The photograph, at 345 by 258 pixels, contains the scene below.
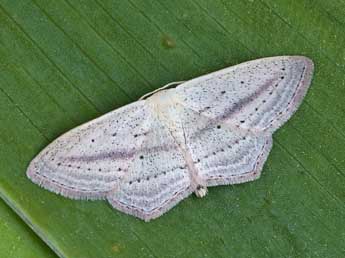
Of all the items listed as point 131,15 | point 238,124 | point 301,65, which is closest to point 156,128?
point 238,124

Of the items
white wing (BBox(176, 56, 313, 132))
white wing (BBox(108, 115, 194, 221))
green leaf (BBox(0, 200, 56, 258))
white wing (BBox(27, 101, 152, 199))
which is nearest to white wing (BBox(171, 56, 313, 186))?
white wing (BBox(176, 56, 313, 132))

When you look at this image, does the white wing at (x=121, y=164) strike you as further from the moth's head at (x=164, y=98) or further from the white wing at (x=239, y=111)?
the white wing at (x=239, y=111)

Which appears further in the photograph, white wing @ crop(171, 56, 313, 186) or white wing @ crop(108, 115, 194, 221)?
white wing @ crop(108, 115, 194, 221)

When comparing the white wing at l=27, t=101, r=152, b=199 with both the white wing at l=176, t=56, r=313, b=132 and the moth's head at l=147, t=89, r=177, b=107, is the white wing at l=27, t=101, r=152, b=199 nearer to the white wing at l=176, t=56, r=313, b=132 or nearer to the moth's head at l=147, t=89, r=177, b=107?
the moth's head at l=147, t=89, r=177, b=107

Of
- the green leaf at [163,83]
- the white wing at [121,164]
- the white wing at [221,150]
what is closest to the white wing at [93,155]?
the white wing at [121,164]

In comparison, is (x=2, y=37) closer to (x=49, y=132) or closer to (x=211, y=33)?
(x=49, y=132)

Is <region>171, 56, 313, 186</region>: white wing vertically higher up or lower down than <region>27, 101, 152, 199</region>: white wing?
higher up
